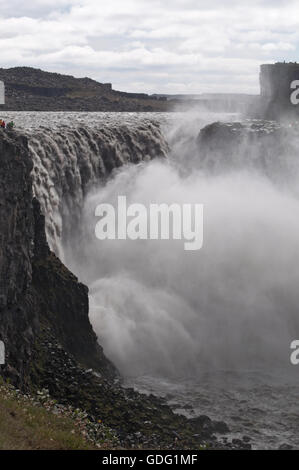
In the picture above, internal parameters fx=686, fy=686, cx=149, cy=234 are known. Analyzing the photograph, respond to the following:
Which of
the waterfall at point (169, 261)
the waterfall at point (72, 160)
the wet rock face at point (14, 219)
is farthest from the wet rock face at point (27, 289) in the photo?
the waterfall at point (72, 160)

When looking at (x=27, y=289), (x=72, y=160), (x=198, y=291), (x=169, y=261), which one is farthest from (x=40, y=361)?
(x=72, y=160)

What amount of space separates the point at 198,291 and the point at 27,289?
1585 centimetres

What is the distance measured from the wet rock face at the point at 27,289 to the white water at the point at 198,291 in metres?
3.19

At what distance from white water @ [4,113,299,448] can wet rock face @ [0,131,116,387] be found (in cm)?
319

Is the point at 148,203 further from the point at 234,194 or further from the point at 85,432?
the point at 85,432

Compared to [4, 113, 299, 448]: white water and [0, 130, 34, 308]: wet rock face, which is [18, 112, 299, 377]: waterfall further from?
[0, 130, 34, 308]: wet rock face

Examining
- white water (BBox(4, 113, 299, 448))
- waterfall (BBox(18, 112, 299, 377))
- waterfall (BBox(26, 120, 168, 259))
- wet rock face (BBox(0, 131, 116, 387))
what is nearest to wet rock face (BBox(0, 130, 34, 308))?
wet rock face (BBox(0, 131, 116, 387))

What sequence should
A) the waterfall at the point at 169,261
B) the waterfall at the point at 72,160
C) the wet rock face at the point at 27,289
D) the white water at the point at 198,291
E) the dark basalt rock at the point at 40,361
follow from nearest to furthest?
the dark basalt rock at the point at 40,361
the wet rock face at the point at 27,289
the white water at the point at 198,291
the waterfall at the point at 169,261
the waterfall at the point at 72,160

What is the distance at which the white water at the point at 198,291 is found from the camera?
111 feet

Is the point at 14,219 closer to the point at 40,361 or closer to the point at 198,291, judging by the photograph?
the point at 40,361

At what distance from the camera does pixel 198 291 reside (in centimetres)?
4347

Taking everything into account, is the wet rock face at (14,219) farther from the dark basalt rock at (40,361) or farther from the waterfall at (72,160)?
the waterfall at (72,160)

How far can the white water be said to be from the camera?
34.0m

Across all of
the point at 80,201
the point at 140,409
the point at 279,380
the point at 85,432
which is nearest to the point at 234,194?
the point at 80,201
